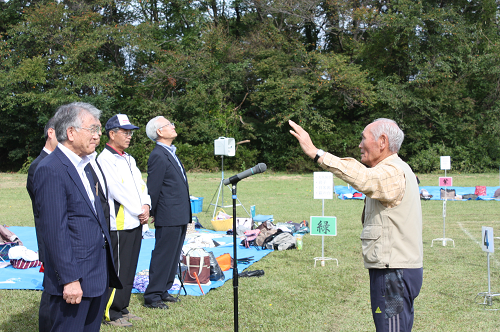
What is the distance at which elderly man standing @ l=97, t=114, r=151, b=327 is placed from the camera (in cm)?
402

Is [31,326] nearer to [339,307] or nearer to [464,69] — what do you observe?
[339,307]

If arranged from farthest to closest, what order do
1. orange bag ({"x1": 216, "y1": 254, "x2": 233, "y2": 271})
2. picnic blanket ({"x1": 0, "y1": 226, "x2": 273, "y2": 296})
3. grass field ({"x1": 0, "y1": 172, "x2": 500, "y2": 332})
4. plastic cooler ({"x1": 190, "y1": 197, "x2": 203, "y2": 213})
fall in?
plastic cooler ({"x1": 190, "y1": 197, "x2": 203, "y2": 213})
orange bag ({"x1": 216, "y1": 254, "x2": 233, "y2": 271})
picnic blanket ({"x1": 0, "y1": 226, "x2": 273, "y2": 296})
grass field ({"x1": 0, "y1": 172, "x2": 500, "y2": 332})

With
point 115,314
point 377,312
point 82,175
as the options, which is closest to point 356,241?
point 115,314

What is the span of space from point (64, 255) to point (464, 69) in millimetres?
25480

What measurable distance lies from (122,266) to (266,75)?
75.7 ft

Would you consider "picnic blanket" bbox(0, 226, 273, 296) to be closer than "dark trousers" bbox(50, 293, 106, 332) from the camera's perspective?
No

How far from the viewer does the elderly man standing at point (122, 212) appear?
402 centimetres

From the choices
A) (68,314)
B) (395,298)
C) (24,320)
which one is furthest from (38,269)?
(395,298)

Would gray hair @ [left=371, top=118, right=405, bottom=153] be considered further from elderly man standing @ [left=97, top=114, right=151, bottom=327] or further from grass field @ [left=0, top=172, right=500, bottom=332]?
elderly man standing @ [left=97, top=114, right=151, bottom=327]

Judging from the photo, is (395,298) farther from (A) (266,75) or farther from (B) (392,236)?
(A) (266,75)

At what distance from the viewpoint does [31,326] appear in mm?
4008

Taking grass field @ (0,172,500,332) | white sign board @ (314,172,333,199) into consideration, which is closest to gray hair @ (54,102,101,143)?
grass field @ (0,172,500,332)

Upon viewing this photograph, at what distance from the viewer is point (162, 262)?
4.59 meters

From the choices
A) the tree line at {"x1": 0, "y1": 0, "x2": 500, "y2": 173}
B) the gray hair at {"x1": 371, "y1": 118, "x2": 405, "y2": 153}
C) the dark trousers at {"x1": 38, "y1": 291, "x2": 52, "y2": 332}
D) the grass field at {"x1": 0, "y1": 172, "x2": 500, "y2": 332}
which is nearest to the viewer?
the gray hair at {"x1": 371, "y1": 118, "x2": 405, "y2": 153}
